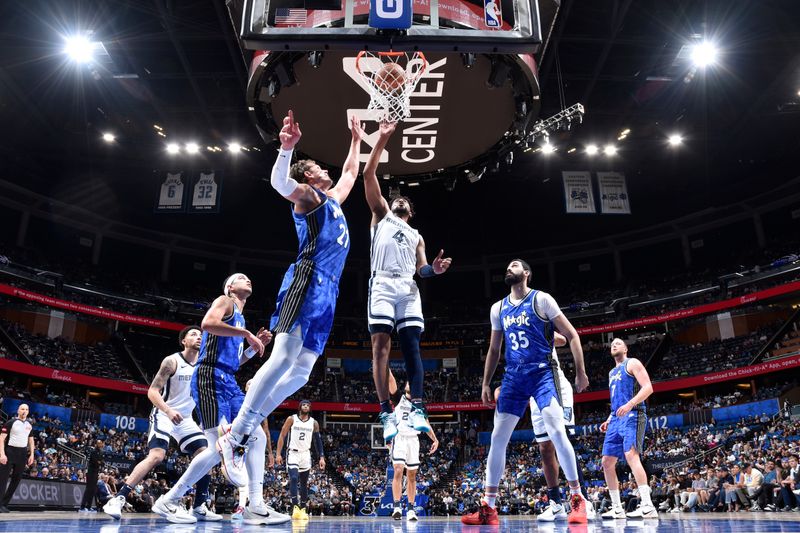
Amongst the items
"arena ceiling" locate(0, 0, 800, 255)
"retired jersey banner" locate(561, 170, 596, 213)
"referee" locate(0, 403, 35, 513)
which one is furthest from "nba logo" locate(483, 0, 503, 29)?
"retired jersey banner" locate(561, 170, 596, 213)

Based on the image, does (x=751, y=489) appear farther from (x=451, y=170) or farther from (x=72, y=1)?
(x=72, y=1)

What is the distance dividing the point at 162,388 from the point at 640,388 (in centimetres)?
603

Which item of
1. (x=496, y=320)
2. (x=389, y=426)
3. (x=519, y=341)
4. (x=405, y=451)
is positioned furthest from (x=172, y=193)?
(x=389, y=426)

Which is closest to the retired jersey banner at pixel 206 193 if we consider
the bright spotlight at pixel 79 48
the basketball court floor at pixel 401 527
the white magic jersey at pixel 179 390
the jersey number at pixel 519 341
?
the bright spotlight at pixel 79 48

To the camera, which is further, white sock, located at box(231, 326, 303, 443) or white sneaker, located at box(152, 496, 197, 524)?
white sneaker, located at box(152, 496, 197, 524)

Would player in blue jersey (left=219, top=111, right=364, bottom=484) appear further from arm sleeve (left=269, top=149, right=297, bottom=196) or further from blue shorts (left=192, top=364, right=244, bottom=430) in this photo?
blue shorts (left=192, top=364, right=244, bottom=430)

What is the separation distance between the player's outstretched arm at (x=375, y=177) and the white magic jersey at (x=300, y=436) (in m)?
6.76

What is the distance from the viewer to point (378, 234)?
5.31m

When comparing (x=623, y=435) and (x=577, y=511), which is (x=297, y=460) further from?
(x=577, y=511)

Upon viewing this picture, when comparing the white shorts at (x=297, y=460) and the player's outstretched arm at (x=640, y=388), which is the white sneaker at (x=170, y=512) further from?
the white shorts at (x=297, y=460)

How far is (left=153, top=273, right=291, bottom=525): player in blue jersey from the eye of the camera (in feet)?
16.9

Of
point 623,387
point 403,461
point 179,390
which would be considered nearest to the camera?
point 179,390

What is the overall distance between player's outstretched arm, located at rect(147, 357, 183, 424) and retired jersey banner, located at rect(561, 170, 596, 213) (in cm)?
1972

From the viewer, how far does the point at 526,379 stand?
18.3ft
